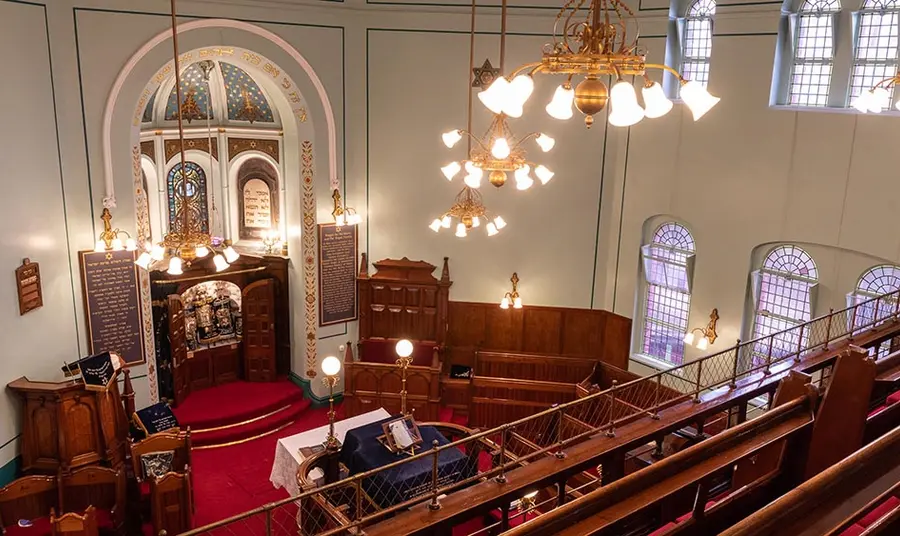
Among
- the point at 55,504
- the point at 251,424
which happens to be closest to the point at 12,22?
the point at 55,504

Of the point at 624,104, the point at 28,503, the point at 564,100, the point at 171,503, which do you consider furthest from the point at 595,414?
the point at 28,503

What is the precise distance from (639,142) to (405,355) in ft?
17.1

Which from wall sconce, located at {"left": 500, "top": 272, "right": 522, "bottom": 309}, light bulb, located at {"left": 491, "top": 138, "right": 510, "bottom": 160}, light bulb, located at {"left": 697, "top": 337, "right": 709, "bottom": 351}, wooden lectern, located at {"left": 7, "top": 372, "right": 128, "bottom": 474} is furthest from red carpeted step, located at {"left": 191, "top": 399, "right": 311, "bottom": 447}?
light bulb, located at {"left": 491, "top": 138, "right": 510, "bottom": 160}

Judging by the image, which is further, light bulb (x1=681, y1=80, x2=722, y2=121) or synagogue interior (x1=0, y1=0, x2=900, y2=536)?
A: synagogue interior (x1=0, y1=0, x2=900, y2=536)

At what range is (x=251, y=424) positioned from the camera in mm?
11172

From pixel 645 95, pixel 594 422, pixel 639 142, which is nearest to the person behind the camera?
pixel 645 95

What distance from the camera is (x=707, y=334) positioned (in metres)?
10.6

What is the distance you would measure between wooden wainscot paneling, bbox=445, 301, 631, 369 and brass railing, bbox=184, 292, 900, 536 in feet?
3.74

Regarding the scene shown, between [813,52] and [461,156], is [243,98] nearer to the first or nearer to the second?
[461,156]

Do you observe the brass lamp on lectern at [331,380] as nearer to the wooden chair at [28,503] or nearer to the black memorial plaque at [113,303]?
the wooden chair at [28,503]

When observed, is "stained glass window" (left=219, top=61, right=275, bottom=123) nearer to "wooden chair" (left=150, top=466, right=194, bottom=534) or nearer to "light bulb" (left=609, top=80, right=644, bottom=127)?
"wooden chair" (left=150, top=466, right=194, bottom=534)

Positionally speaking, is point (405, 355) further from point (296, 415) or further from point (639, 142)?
point (639, 142)

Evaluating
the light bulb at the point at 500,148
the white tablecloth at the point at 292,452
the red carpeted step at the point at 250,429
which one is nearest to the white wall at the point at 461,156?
the red carpeted step at the point at 250,429

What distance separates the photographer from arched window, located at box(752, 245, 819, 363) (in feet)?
32.1
